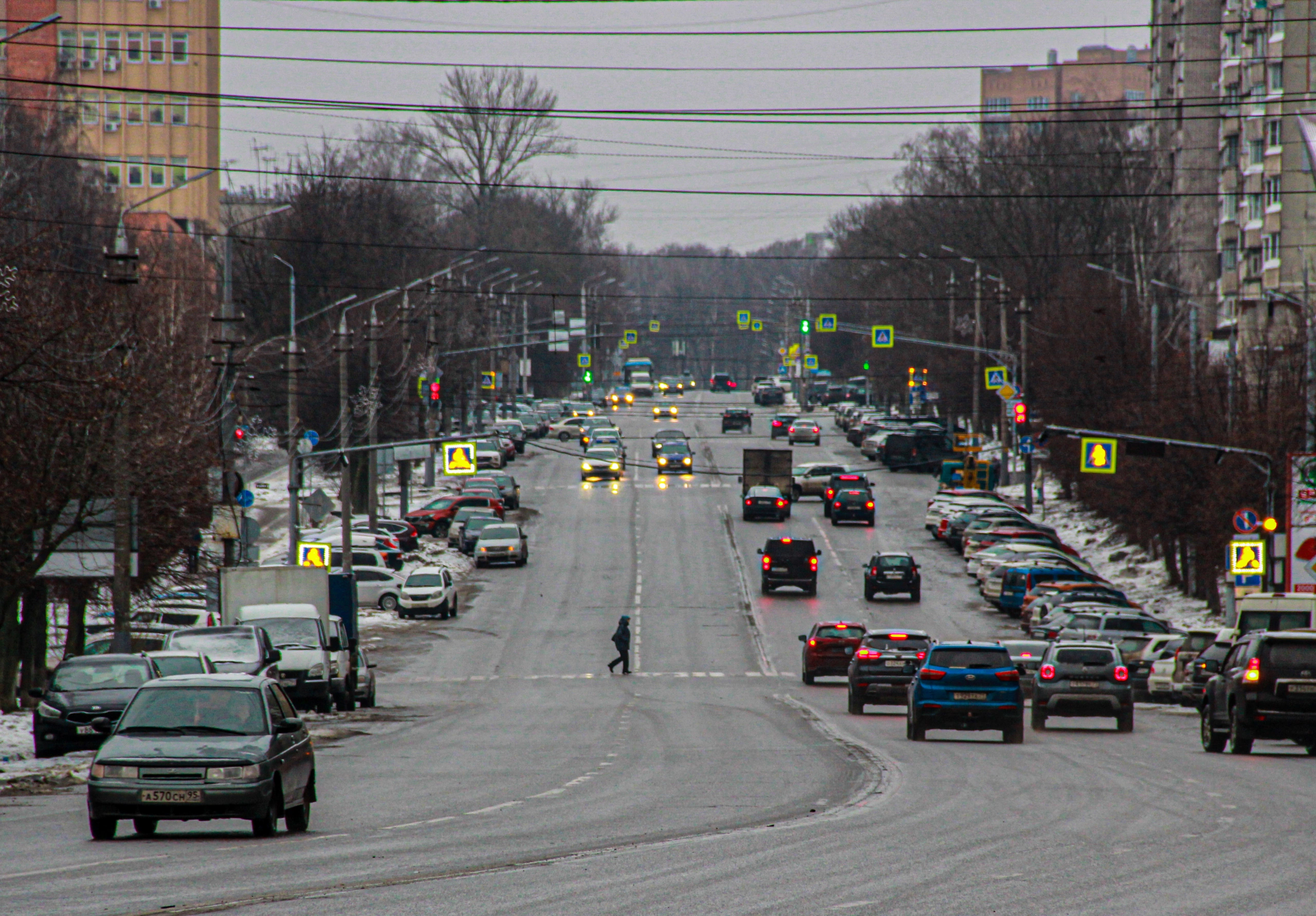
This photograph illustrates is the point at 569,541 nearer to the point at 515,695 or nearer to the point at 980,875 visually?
the point at 515,695

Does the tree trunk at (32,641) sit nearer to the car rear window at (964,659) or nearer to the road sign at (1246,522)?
the car rear window at (964,659)

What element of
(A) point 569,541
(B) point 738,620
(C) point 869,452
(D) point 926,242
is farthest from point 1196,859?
(D) point 926,242

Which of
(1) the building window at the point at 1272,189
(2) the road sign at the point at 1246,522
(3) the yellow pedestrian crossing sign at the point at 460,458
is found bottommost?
(2) the road sign at the point at 1246,522

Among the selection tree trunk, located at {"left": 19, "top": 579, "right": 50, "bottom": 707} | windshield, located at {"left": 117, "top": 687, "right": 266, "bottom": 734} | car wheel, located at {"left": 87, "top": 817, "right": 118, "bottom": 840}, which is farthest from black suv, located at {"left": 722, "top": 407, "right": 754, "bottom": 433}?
car wheel, located at {"left": 87, "top": 817, "right": 118, "bottom": 840}

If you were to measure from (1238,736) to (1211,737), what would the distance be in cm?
80

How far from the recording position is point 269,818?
15.2 meters

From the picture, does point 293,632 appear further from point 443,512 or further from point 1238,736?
point 443,512

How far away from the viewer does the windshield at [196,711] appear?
50.5 ft

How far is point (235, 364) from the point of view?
40500 mm

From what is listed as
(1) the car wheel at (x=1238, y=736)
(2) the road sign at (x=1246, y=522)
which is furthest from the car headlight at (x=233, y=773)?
(2) the road sign at (x=1246, y=522)

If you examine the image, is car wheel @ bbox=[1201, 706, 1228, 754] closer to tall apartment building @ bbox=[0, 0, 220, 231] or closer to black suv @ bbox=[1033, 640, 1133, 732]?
black suv @ bbox=[1033, 640, 1133, 732]

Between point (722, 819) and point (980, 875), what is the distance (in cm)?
405

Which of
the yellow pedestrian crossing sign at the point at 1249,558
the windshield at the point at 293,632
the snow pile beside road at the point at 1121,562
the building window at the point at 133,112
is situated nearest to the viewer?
the windshield at the point at 293,632

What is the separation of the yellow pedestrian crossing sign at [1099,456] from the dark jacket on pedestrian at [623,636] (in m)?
16.4
